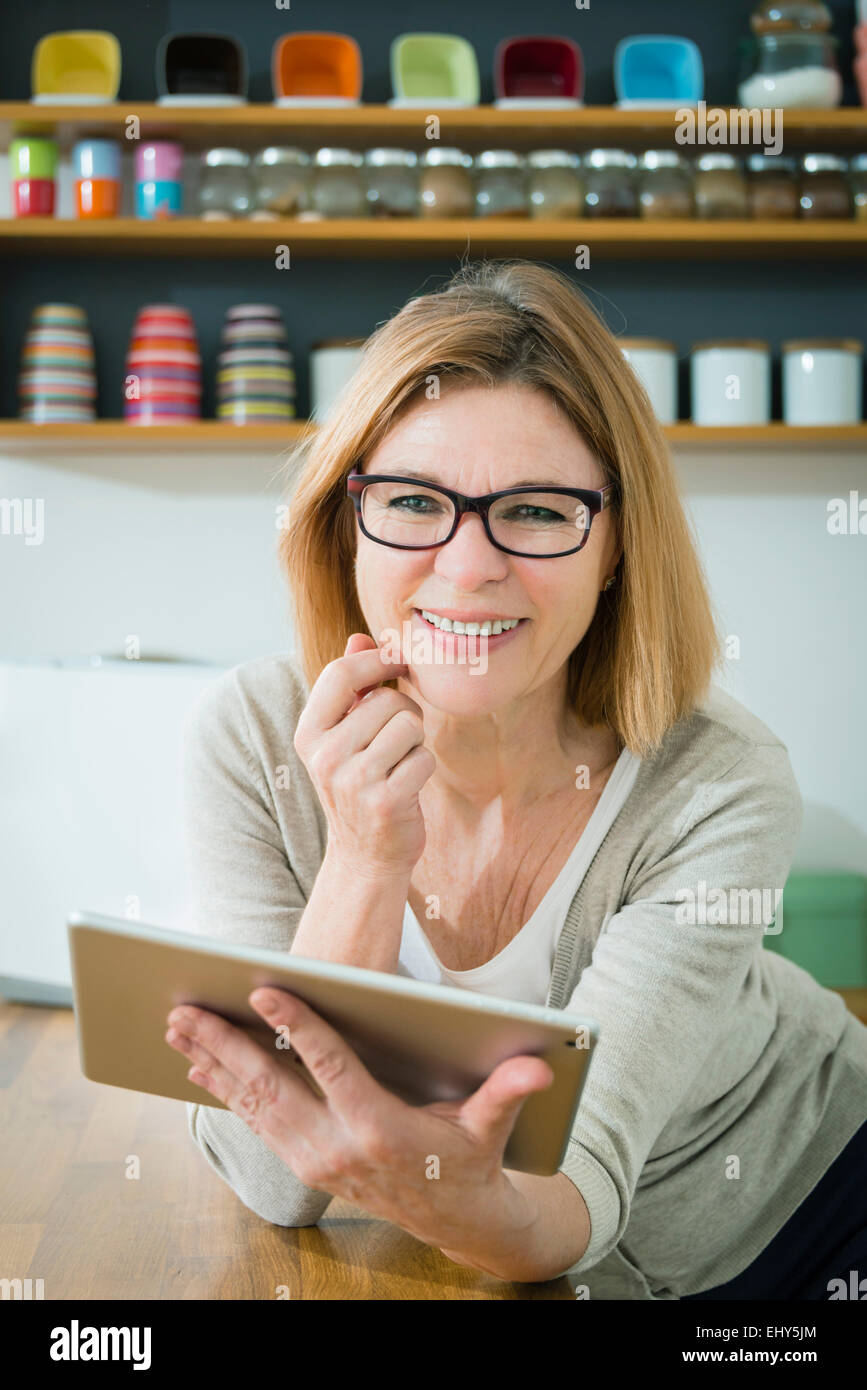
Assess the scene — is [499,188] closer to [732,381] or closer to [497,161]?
[497,161]

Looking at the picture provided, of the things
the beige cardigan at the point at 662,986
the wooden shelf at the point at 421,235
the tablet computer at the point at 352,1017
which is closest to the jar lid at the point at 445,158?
the wooden shelf at the point at 421,235

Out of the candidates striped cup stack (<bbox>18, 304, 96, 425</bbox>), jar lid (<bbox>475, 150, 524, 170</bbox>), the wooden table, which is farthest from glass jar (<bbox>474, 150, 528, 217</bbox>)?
the wooden table

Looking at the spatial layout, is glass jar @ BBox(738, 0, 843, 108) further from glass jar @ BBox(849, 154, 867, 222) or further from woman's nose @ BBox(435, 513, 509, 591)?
woman's nose @ BBox(435, 513, 509, 591)

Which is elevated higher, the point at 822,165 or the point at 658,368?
the point at 822,165

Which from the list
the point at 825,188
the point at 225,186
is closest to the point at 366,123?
the point at 225,186

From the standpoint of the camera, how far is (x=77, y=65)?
8.09ft

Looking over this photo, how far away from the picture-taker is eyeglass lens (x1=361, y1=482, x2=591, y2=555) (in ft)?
3.21

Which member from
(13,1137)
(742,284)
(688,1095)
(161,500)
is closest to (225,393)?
(161,500)

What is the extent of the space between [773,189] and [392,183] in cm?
72

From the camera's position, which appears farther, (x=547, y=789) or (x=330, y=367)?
(x=330, y=367)

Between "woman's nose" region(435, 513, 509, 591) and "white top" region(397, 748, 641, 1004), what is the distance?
22 cm

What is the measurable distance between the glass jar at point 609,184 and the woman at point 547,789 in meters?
1.40

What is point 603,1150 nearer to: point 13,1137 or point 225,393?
point 13,1137

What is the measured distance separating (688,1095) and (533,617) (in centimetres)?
41
